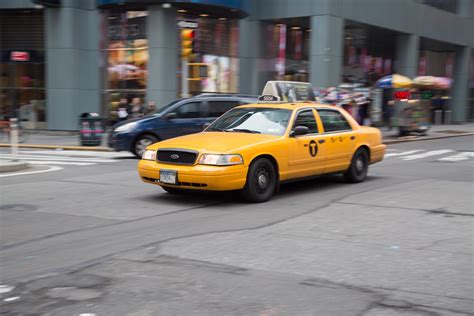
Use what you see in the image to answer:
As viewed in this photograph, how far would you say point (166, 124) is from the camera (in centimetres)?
1543

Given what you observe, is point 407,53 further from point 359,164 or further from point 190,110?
point 359,164

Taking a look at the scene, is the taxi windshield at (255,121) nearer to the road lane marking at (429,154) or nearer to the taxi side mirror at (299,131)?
the taxi side mirror at (299,131)

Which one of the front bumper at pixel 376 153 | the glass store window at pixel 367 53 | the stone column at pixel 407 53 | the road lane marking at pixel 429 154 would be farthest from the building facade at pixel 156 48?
the front bumper at pixel 376 153

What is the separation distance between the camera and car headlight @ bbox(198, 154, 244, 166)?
7.94 m

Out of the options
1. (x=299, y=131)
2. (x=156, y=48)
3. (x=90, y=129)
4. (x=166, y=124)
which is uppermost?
(x=156, y=48)

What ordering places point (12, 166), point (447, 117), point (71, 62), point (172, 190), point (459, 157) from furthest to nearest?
1. point (447, 117)
2. point (71, 62)
3. point (459, 157)
4. point (12, 166)
5. point (172, 190)

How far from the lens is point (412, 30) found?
3275 cm

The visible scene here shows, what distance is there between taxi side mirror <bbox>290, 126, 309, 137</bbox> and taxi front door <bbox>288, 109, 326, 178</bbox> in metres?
0.07

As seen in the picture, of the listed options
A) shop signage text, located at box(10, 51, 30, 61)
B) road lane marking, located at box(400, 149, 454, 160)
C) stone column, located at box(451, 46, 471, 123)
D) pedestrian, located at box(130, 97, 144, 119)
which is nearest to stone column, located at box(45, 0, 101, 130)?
pedestrian, located at box(130, 97, 144, 119)

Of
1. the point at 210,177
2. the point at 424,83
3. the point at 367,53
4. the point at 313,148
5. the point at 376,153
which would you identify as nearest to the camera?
the point at 210,177

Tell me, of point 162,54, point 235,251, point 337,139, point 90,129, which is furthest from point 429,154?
point 235,251

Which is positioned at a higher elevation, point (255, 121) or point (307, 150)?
point (255, 121)

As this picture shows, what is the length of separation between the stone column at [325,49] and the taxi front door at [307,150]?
53.2 ft

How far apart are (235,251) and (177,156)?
2933 mm
